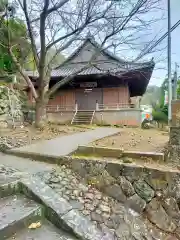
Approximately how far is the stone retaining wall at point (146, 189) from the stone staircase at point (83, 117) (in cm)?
1012

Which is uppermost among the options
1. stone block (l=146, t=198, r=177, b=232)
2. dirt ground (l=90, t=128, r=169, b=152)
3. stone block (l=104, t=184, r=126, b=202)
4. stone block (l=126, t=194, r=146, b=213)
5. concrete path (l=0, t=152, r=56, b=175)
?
dirt ground (l=90, t=128, r=169, b=152)

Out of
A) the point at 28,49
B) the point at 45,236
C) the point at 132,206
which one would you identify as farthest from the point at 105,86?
the point at 45,236

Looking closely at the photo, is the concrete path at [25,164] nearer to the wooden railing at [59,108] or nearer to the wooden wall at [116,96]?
the wooden railing at [59,108]

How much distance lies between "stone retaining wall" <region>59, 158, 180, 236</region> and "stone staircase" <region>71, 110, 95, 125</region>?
1012 cm

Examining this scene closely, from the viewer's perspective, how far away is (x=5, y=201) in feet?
7.47

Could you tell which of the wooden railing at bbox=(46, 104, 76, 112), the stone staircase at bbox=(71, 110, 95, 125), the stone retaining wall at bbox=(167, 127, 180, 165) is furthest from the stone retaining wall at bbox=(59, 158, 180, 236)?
the wooden railing at bbox=(46, 104, 76, 112)

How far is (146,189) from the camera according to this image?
112 inches

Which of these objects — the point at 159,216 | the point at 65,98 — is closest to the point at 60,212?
the point at 159,216

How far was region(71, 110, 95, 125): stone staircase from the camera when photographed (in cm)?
1338

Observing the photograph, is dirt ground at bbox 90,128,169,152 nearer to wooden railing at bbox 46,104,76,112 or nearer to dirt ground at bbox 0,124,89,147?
dirt ground at bbox 0,124,89,147

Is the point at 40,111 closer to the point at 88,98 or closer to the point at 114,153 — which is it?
the point at 114,153

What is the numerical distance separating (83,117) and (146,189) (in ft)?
36.4

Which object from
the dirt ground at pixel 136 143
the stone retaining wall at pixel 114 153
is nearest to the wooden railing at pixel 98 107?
the dirt ground at pixel 136 143

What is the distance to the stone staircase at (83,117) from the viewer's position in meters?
13.4
